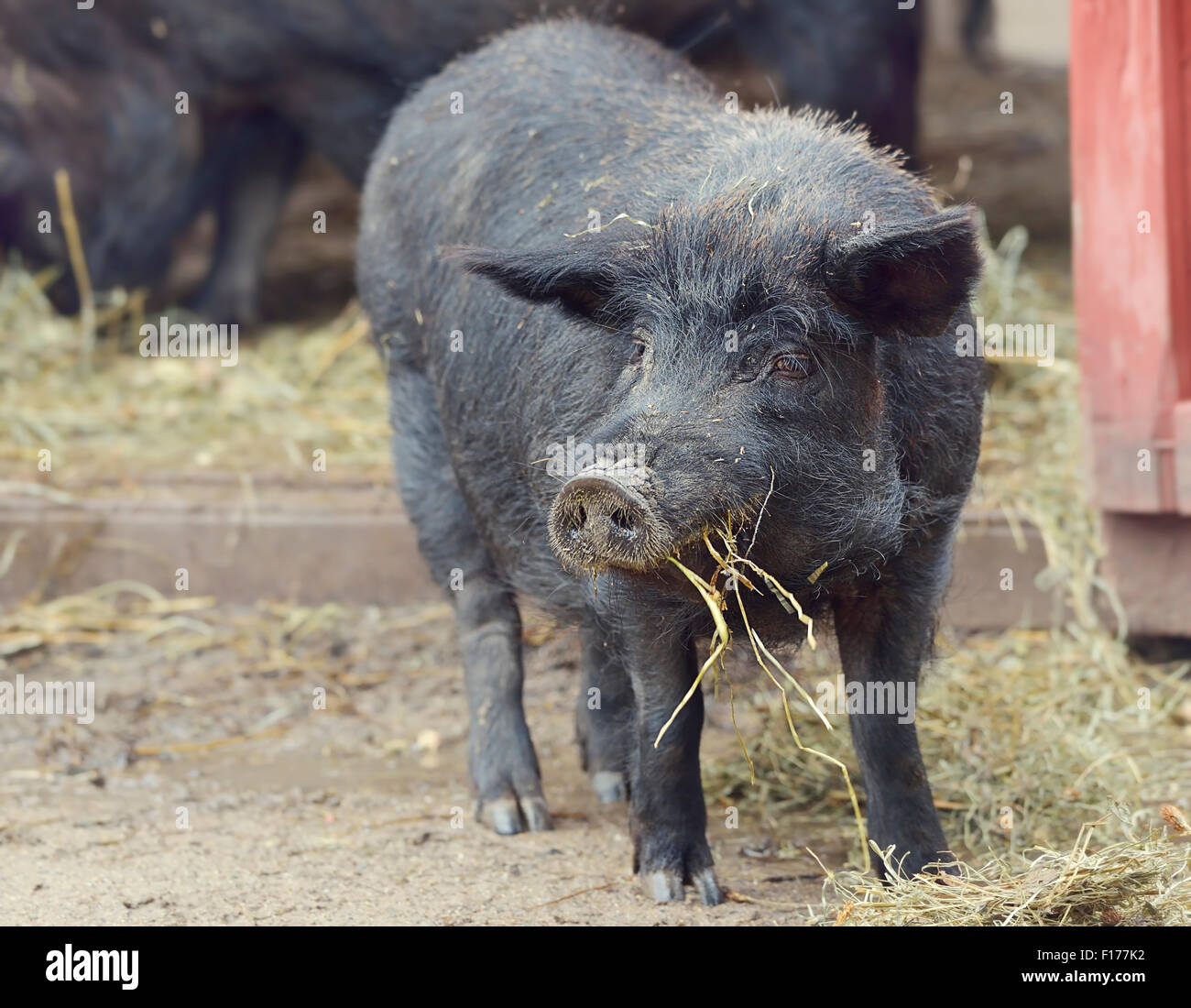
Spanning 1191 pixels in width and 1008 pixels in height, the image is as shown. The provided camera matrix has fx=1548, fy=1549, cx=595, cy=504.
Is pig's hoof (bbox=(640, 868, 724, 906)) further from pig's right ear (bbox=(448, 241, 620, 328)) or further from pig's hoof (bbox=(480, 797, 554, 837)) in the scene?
pig's right ear (bbox=(448, 241, 620, 328))

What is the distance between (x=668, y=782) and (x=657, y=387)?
1.02m

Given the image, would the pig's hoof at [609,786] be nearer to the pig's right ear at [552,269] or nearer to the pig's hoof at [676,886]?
the pig's hoof at [676,886]

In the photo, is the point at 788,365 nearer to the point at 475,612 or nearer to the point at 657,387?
the point at 657,387

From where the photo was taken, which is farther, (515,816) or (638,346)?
(515,816)

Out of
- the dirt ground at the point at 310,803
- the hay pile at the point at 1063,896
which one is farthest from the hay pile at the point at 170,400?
the hay pile at the point at 1063,896

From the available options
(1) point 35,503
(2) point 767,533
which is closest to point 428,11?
(1) point 35,503

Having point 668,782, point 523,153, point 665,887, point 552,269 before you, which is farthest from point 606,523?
point 523,153

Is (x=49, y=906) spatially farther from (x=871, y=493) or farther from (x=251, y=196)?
(x=251, y=196)

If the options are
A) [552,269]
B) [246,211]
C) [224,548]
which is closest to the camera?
[552,269]

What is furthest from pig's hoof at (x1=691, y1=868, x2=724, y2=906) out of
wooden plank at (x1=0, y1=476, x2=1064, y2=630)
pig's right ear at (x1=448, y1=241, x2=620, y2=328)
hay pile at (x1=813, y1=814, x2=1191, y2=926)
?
wooden plank at (x1=0, y1=476, x2=1064, y2=630)

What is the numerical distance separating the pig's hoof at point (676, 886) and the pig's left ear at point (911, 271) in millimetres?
1321

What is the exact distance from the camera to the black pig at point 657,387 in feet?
9.88

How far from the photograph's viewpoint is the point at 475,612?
14.5 feet

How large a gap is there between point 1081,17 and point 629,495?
10.1ft
